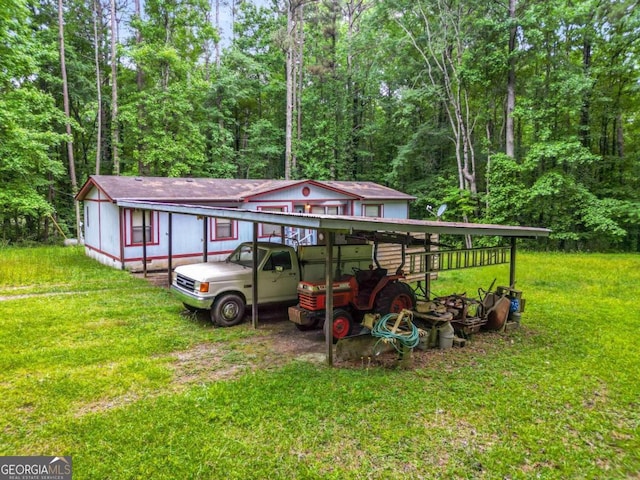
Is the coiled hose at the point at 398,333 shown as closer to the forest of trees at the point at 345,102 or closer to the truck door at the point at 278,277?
the truck door at the point at 278,277

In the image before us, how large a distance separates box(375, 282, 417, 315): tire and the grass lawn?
1.11m

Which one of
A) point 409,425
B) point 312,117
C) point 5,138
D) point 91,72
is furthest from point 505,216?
point 91,72

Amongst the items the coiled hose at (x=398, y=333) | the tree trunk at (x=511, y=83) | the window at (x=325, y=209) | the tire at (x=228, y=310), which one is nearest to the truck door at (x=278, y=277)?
the tire at (x=228, y=310)

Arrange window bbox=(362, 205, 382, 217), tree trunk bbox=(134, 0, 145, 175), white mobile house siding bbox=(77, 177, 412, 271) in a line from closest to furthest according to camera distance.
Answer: white mobile house siding bbox=(77, 177, 412, 271)
window bbox=(362, 205, 382, 217)
tree trunk bbox=(134, 0, 145, 175)

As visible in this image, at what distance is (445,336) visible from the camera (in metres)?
6.75

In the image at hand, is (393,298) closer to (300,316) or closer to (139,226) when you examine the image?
(300,316)

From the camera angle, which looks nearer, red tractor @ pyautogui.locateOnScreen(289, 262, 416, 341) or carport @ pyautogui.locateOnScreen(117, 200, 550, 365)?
carport @ pyautogui.locateOnScreen(117, 200, 550, 365)

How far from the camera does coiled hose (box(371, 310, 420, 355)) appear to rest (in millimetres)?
5738

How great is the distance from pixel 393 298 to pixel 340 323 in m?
1.12

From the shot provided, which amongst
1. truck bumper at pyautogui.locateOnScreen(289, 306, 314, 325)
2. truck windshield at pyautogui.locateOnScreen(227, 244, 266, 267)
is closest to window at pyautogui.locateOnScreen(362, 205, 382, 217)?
truck windshield at pyautogui.locateOnScreen(227, 244, 266, 267)

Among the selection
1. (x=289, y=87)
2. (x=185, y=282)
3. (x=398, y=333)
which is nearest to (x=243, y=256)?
(x=185, y=282)

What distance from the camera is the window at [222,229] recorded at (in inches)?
590

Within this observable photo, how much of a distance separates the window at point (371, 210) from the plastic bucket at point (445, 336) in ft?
44.2

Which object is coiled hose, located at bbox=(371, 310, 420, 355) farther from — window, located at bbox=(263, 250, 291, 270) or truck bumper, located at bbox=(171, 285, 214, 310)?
truck bumper, located at bbox=(171, 285, 214, 310)
